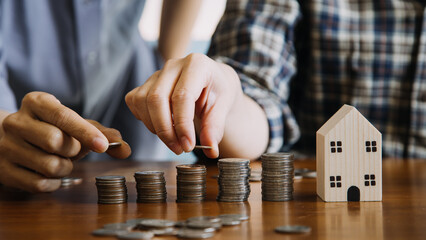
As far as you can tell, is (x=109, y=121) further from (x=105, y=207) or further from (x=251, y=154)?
(x=105, y=207)

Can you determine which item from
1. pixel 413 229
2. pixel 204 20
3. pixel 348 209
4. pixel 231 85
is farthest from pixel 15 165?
pixel 204 20

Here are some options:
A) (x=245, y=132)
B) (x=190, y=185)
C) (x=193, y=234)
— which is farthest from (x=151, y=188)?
(x=245, y=132)

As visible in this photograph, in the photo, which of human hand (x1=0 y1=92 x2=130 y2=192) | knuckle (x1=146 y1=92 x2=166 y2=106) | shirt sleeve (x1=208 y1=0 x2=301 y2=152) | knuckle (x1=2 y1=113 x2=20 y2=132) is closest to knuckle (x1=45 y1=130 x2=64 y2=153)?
human hand (x1=0 y1=92 x2=130 y2=192)

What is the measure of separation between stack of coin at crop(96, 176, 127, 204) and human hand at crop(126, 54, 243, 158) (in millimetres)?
134

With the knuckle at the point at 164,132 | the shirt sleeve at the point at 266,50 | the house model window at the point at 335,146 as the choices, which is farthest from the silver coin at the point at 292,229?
the shirt sleeve at the point at 266,50

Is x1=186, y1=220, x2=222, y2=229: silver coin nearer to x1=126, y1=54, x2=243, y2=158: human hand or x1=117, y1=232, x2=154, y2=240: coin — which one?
A: x1=117, y1=232, x2=154, y2=240: coin

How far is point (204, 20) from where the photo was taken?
14.4ft

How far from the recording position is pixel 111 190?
3.08ft

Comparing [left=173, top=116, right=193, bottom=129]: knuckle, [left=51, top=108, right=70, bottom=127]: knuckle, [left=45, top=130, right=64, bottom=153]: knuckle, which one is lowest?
[left=45, top=130, right=64, bottom=153]: knuckle

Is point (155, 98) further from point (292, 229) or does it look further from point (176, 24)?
point (176, 24)

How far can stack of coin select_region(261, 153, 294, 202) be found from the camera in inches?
37.1

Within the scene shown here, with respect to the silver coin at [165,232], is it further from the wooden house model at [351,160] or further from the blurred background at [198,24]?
the blurred background at [198,24]

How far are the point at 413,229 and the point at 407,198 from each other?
0.88 ft

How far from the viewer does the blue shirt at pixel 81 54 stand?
2297 millimetres
